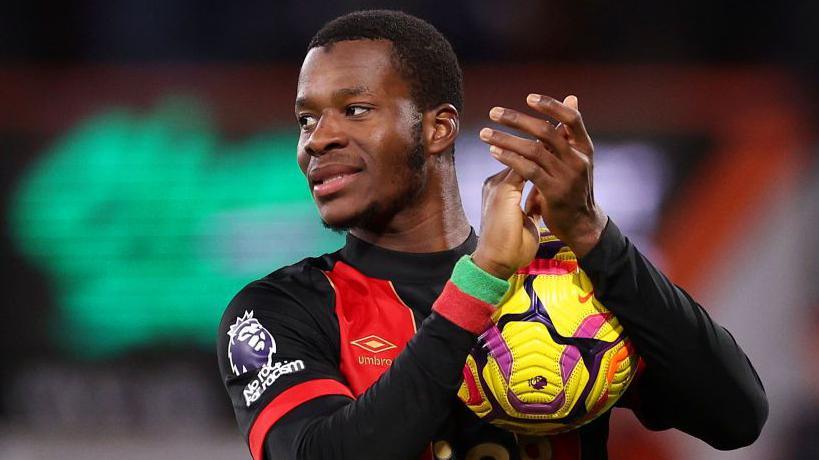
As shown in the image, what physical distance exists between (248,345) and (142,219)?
10.2 ft

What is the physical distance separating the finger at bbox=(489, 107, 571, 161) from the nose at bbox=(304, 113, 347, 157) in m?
0.47

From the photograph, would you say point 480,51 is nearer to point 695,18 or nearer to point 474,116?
point 474,116

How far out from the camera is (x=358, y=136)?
6.70 ft

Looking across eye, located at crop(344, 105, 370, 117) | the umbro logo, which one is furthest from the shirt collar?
eye, located at crop(344, 105, 370, 117)

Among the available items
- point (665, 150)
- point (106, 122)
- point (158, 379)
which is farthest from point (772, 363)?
point (106, 122)

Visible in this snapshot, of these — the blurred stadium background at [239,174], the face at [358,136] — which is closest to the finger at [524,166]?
the face at [358,136]

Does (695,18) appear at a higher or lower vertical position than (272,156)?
higher

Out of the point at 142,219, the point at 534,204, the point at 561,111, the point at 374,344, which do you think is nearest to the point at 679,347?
the point at 534,204

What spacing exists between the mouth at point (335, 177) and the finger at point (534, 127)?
1.55 feet

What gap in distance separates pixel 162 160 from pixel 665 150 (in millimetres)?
2283

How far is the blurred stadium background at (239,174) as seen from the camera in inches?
190

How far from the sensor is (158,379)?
15.9 feet

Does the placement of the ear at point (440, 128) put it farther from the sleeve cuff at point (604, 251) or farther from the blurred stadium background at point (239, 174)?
the blurred stadium background at point (239, 174)

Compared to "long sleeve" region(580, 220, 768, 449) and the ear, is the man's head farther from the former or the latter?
"long sleeve" region(580, 220, 768, 449)
